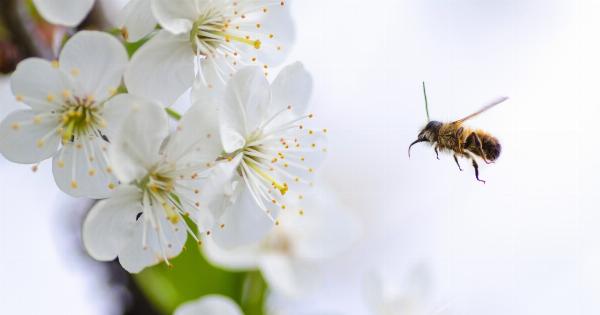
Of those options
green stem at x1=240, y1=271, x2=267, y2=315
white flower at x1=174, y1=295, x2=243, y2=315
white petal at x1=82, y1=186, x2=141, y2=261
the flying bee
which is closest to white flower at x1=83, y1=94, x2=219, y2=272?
white petal at x1=82, y1=186, x2=141, y2=261

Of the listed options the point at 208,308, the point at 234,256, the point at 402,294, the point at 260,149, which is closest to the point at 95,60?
the point at 260,149

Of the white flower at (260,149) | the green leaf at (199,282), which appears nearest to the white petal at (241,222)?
the white flower at (260,149)

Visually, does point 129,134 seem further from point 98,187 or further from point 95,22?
point 95,22

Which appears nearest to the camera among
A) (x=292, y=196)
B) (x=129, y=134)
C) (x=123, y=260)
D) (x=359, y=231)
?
(x=129, y=134)

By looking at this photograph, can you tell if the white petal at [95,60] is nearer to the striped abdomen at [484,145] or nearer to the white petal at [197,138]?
the white petal at [197,138]

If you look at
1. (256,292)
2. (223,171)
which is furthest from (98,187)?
(256,292)

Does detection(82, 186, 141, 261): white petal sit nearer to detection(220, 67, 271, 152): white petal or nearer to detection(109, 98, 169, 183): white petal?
detection(109, 98, 169, 183): white petal

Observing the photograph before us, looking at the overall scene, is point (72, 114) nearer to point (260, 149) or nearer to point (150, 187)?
point (150, 187)

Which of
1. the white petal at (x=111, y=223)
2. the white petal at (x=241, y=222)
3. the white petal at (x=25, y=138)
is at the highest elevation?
the white petal at (x=25, y=138)
